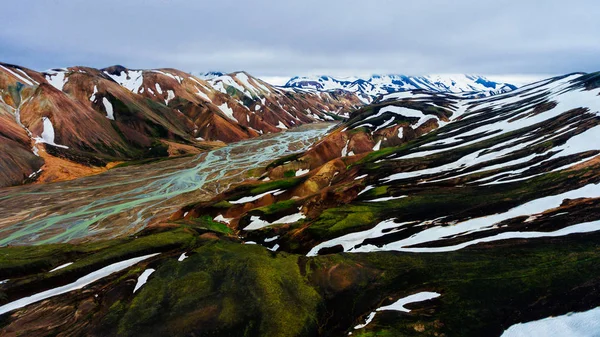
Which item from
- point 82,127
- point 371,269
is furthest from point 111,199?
point 371,269

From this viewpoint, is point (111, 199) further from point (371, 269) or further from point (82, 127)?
point (371, 269)

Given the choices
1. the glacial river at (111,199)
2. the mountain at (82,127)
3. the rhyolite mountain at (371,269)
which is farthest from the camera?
the mountain at (82,127)

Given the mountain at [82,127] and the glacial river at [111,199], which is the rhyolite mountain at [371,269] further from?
the mountain at [82,127]

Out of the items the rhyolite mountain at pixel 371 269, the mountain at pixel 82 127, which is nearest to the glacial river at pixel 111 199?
the mountain at pixel 82 127

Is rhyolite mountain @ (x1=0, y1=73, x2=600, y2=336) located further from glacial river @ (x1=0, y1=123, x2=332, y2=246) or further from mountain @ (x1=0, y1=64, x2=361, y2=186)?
mountain @ (x1=0, y1=64, x2=361, y2=186)

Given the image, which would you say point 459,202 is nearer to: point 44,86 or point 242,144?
point 242,144

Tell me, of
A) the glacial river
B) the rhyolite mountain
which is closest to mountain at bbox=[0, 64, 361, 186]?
the glacial river
